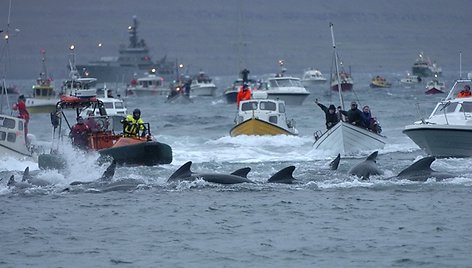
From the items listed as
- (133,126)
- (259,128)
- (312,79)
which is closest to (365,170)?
(133,126)

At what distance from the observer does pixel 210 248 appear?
19281 millimetres

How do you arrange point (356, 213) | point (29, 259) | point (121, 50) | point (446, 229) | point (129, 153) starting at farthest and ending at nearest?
point (121, 50) → point (129, 153) → point (356, 213) → point (446, 229) → point (29, 259)

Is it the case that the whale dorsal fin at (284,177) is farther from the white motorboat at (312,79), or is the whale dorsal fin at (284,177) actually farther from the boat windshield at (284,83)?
the white motorboat at (312,79)

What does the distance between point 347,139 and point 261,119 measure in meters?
8.41

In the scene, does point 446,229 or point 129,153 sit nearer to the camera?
point 446,229

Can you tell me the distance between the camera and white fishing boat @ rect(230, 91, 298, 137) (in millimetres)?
43250

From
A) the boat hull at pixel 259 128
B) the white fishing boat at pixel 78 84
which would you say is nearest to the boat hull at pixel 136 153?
the white fishing boat at pixel 78 84

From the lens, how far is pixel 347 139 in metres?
35.9

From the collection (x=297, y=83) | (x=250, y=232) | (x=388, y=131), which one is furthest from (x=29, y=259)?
Result: (x=297, y=83)

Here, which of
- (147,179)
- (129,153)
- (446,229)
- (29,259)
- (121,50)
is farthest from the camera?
(121,50)

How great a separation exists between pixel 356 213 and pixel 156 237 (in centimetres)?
401

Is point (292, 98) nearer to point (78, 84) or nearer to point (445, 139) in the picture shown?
point (78, 84)

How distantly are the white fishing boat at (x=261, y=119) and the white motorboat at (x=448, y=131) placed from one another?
9.89 m

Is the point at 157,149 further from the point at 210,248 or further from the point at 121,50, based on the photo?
the point at 121,50
